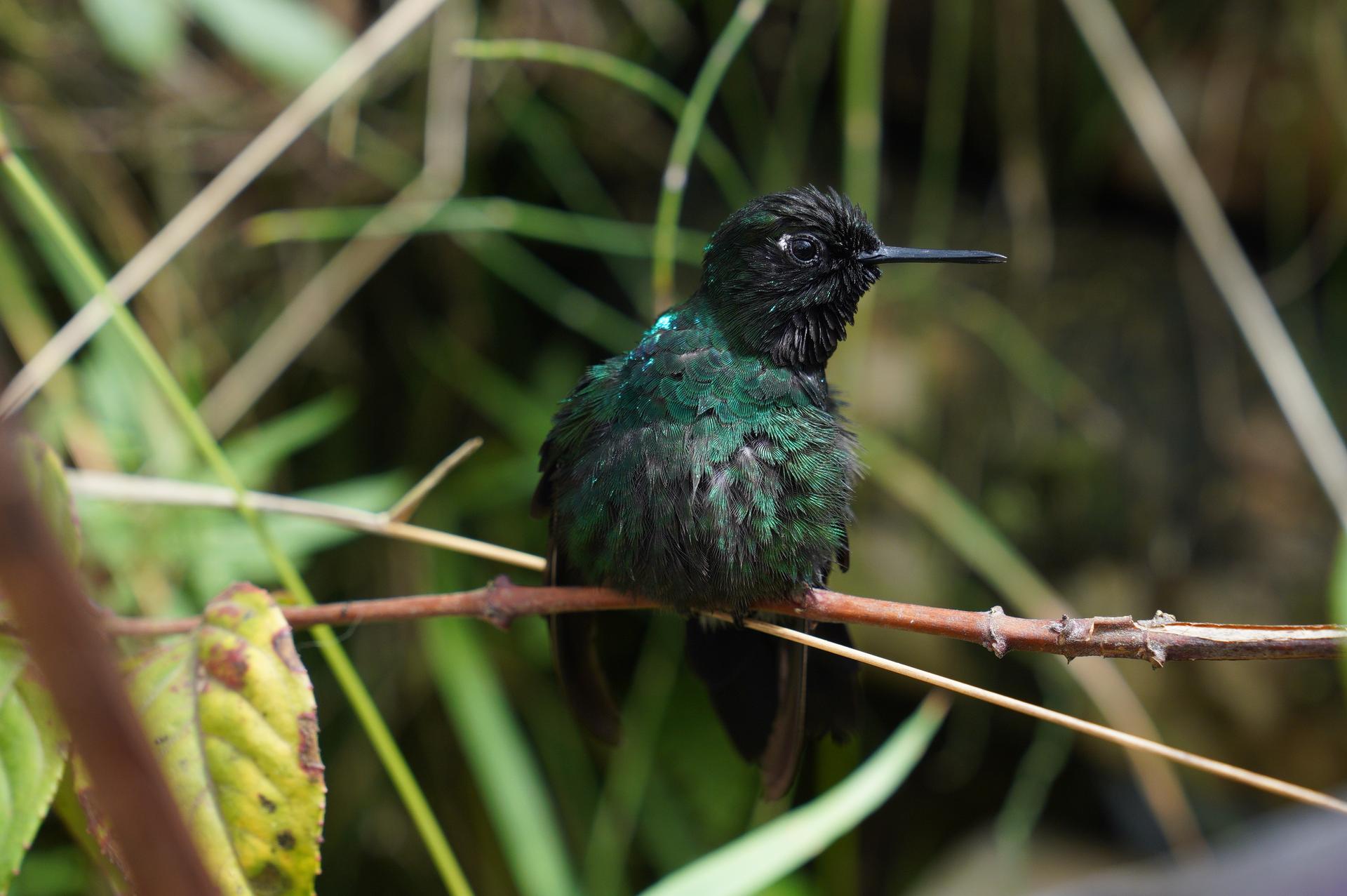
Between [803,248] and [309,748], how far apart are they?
101 cm

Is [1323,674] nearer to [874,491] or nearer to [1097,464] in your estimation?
[1097,464]

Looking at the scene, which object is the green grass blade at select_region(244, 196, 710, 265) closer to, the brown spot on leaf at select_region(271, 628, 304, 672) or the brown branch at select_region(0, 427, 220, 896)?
the brown spot on leaf at select_region(271, 628, 304, 672)

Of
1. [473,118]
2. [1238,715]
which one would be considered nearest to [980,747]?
[1238,715]

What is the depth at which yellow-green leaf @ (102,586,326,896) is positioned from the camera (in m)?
0.99

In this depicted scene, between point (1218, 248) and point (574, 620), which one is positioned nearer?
point (574, 620)

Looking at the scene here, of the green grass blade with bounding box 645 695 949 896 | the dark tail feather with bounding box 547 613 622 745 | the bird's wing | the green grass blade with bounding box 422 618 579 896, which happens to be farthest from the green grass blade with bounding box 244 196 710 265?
the green grass blade with bounding box 645 695 949 896

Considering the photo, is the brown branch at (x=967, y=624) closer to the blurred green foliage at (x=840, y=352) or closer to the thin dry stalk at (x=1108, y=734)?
the thin dry stalk at (x=1108, y=734)

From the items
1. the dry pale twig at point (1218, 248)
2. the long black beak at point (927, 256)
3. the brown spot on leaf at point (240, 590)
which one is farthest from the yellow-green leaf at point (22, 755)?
the dry pale twig at point (1218, 248)

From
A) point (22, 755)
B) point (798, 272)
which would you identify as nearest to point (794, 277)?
point (798, 272)

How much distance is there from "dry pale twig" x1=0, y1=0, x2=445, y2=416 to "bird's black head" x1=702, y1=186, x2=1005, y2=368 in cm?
85

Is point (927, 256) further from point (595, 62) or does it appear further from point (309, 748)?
point (309, 748)

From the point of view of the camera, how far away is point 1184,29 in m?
2.85

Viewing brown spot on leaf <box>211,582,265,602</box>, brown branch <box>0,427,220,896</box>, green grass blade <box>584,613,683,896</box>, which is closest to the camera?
brown branch <box>0,427,220,896</box>

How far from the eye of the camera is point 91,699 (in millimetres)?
326
